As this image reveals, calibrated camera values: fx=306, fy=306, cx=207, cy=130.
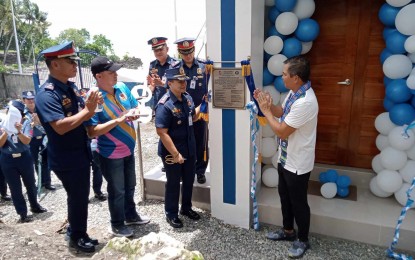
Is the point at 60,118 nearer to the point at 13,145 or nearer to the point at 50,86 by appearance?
the point at 50,86

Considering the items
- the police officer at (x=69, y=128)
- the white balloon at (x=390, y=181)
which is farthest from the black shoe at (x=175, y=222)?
the white balloon at (x=390, y=181)

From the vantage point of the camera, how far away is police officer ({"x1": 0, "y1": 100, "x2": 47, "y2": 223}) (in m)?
3.86

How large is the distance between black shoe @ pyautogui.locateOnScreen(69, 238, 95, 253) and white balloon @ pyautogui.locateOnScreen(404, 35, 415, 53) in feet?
11.6

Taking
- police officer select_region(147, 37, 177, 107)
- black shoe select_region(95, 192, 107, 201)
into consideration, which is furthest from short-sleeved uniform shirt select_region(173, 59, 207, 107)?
black shoe select_region(95, 192, 107, 201)

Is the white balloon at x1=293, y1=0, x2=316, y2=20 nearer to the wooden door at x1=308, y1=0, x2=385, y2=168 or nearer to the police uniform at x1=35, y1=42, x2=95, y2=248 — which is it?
the wooden door at x1=308, y1=0, x2=385, y2=168

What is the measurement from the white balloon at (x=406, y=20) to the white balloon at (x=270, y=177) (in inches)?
78.3

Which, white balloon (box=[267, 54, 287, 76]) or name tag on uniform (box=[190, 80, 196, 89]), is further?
name tag on uniform (box=[190, 80, 196, 89])

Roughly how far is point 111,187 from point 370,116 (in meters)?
3.15

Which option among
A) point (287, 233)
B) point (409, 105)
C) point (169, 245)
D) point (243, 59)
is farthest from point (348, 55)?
point (169, 245)

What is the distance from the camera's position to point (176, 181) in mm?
3447

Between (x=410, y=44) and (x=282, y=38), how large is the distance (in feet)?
4.08

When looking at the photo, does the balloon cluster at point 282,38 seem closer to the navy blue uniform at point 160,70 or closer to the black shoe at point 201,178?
the black shoe at point 201,178

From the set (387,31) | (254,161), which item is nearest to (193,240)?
(254,161)

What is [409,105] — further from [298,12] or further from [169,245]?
[169,245]
